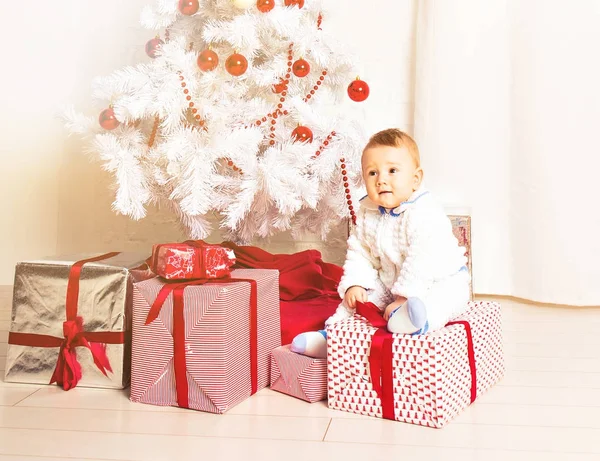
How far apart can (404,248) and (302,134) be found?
2.19ft

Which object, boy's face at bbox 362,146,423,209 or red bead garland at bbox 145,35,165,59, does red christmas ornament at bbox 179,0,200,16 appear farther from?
boy's face at bbox 362,146,423,209

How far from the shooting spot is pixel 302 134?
210cm

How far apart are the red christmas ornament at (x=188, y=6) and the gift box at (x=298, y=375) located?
1.11m

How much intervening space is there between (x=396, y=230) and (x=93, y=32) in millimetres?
2007

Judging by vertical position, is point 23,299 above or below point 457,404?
above

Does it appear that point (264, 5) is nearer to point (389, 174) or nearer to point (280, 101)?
point (280, 101)

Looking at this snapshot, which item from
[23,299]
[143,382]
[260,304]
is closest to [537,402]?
[260,304]

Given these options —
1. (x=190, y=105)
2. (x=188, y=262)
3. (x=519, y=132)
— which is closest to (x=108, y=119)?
(x=190, y=105)

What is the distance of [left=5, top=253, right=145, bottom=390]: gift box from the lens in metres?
1.59

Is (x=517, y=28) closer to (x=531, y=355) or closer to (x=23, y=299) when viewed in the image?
(x=531, y=355)

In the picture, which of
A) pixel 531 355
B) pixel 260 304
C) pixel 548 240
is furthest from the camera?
pixel 548 240

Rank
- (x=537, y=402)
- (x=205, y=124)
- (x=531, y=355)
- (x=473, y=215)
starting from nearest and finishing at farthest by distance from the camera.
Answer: (x=537, y=402)
(x=531, y=355)
(x=205, y=124)
(x=473, y=215)

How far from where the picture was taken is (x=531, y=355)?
6.19 feet

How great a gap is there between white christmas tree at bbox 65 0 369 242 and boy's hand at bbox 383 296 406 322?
1.97 ft
